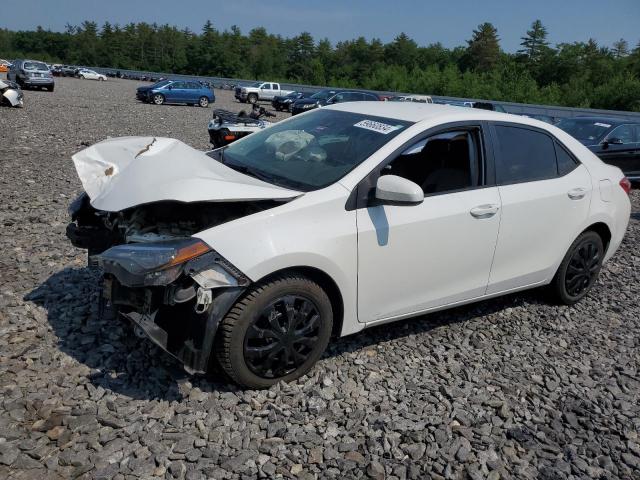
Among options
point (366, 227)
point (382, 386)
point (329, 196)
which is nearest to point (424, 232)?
point (366, 227)

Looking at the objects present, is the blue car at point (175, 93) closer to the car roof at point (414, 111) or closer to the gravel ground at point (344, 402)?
the gravel ground at point (344, 402)

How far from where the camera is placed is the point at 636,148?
1145 centimetres

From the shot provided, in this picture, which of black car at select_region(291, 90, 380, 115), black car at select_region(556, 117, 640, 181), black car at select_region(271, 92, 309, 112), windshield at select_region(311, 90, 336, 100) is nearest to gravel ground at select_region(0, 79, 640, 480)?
black car at select_region(556, 117, 640, 181)

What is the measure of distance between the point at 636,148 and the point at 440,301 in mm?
9643

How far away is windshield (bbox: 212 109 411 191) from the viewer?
358cm

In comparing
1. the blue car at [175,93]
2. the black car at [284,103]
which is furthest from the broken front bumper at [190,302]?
the black car at [284,103]

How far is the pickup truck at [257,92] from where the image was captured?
39.6 m

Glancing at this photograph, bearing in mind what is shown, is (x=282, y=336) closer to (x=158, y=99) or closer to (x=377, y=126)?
(x=377, y=126)

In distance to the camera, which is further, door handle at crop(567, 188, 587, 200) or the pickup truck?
the pickup truck

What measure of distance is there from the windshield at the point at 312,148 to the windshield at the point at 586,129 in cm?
910

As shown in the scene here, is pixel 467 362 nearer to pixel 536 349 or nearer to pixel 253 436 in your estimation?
pixel 536 349

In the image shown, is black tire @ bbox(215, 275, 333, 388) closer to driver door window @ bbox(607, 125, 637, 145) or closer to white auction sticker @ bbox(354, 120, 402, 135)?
white auction sticker @ bbox(354, 120, 402, 135)

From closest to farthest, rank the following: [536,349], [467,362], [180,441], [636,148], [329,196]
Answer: [180,441], [329,196], [467,362], [536,349], [636,148]

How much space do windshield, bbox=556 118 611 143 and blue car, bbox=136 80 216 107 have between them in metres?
23.4
